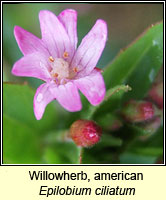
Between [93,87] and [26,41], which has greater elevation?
[26,41]

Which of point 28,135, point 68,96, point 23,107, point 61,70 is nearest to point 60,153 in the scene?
point 28,135

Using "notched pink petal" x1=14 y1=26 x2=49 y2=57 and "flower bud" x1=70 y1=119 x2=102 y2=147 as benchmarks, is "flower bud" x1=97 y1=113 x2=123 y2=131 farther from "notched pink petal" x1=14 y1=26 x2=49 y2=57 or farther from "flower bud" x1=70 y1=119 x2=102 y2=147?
"notched pink petal" x1=14 y1=26 x2=49 y2=57

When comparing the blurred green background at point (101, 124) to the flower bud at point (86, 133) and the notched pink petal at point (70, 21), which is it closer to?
the flower bud at point (86, 133)

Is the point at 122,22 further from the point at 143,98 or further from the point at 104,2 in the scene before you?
the point at 143,98

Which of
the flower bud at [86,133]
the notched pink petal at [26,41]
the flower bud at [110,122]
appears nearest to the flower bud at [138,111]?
the flower bud at [110,122]

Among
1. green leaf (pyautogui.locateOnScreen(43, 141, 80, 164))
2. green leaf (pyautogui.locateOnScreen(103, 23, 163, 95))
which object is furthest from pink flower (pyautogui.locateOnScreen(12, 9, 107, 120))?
green leaf (pyautogui.locateOnScreen(43, 141, 80, 164))

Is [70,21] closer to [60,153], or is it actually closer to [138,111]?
[138,111]
